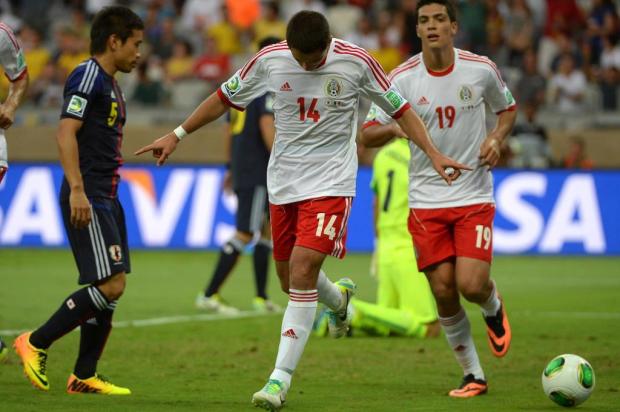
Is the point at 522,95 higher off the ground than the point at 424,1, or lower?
lower

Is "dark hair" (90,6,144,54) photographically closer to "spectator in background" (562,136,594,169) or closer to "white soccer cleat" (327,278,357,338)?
"white soccer cleat" (327,278,357,338)

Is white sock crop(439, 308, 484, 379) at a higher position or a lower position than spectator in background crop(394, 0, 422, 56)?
lower

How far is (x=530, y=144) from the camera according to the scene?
21047mm

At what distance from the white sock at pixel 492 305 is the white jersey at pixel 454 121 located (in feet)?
2.08

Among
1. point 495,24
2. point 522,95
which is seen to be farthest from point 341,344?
point 495,24

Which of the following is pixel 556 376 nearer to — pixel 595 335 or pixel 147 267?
pixel 595 335

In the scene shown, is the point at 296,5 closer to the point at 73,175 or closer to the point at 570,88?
the point at 570,88

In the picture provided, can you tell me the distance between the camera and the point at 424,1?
853cm

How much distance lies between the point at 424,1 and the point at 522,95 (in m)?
14.6

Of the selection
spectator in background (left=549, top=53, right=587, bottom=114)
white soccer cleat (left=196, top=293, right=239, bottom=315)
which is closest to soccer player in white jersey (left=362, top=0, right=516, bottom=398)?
white soccer cleat (left=196, top=293, right=239, bottom=315)

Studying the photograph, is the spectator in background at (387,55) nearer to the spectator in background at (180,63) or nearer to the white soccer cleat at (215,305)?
the spectator in background at (180,63)

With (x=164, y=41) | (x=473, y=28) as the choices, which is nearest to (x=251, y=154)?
(x=473, y=28)

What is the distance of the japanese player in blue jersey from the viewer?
25.6ft

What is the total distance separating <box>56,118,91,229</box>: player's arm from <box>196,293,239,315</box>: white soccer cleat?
5203mm
